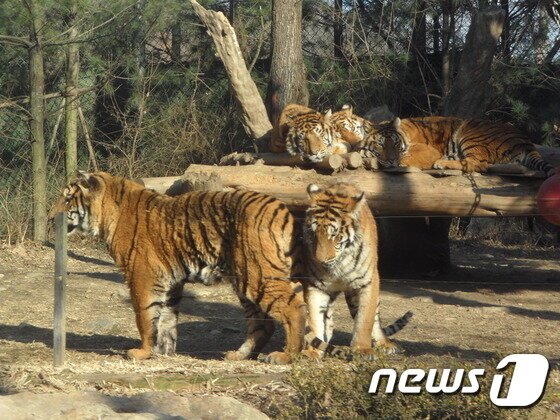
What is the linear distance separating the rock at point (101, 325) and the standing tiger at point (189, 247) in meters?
1.14

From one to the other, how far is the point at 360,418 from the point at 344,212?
2089mm

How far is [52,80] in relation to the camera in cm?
1246

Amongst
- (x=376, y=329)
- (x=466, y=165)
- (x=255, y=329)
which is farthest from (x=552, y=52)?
(x=255, y=329)

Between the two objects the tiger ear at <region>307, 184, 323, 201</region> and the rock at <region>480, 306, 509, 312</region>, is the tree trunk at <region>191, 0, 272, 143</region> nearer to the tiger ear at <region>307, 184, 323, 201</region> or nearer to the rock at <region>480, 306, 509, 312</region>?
the rock at <region>480, 306, 509, 312</region>

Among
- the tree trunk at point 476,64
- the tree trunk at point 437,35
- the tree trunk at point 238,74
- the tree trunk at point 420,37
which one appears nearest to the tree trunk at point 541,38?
the tree trunk at point 437,35

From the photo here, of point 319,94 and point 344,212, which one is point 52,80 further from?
point 344,212

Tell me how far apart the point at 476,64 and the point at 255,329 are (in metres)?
4.86

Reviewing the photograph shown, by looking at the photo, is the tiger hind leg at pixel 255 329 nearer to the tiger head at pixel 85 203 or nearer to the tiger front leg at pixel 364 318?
the tiger front leg at pixel 364 318

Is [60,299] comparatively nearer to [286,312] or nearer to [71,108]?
[286,312]

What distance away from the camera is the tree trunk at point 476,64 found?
379 inches

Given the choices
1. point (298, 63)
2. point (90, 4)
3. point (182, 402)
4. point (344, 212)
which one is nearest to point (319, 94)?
point (298, 63)

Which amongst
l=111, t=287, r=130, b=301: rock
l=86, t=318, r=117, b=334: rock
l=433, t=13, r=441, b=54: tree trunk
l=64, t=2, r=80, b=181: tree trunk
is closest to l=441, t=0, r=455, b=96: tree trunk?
l=433, t=13, r=441, b=54: tree trunk

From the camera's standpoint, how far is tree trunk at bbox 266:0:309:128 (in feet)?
36.3

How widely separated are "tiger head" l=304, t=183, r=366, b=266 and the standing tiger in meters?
0.24
